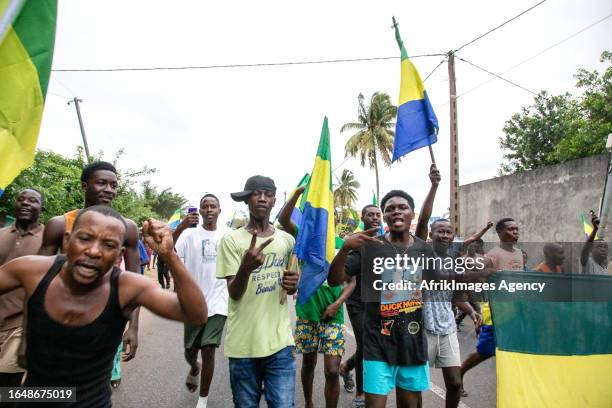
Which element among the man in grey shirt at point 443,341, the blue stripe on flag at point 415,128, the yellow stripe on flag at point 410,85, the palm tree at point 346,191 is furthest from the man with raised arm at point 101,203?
the palm tree at point 346,191

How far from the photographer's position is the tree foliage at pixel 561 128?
17344 millimetres

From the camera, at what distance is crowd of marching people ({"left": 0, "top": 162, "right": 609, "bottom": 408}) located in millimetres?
1935

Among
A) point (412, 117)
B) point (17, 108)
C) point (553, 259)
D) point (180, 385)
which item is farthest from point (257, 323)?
point (553, 259)

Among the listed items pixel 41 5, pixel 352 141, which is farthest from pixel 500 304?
pixel 352 141

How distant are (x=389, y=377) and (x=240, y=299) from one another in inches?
46.9

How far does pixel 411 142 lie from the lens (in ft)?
14.4

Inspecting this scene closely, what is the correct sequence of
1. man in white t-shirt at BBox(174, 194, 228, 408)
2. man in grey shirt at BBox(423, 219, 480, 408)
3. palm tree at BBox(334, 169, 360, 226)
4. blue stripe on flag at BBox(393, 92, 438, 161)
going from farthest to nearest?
palm tree at BBox(334, 169, 360, 226), blue stripe on flag at BBox(393, 92, 438, 161), man in white t-shirt at BBox(174, 194, 228, 408), man in grey shirt at BBox(423, 219, 480, 408)

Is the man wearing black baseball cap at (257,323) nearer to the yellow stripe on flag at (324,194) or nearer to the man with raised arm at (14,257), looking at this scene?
the yellow stripe on flag at (324,194)

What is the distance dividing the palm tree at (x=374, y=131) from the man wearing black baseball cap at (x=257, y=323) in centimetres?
2654

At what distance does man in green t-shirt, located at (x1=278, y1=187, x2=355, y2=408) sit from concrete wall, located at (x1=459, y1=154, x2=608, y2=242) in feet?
31.0

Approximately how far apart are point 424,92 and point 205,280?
309cm

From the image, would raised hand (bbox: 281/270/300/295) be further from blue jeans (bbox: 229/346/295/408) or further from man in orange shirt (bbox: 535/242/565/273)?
man in orange shirt (bbox: 535/242/565/273)

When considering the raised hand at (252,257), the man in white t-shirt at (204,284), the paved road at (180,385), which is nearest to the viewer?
the raised hand at (252,257)

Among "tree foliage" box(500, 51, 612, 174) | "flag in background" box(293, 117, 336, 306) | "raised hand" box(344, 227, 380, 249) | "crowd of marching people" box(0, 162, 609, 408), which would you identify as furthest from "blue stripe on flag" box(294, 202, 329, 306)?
"tree foliage" box(500, 51, 612, 174)
